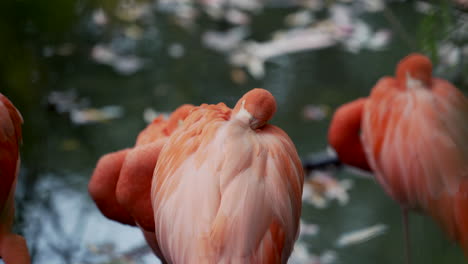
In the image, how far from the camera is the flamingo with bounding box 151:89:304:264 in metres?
0.67

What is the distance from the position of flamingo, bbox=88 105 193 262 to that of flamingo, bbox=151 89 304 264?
0.05 meters

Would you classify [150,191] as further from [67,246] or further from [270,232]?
[67,246]

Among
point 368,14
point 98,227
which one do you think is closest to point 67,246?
point 98,227

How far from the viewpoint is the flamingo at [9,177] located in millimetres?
776

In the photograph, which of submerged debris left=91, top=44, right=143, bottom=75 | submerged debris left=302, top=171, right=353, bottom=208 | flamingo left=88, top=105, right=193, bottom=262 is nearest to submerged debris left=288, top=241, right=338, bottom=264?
submerged debris left=302, top=171, right=353, bottom=208

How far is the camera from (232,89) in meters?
2.09

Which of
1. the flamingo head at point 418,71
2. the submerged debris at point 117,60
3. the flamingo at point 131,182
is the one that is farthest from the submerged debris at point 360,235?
the submerged debris at point 117,60

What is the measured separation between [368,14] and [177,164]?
2040 mm

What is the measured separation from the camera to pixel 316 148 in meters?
1.87

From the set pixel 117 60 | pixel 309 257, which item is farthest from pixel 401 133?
pixel 117 60

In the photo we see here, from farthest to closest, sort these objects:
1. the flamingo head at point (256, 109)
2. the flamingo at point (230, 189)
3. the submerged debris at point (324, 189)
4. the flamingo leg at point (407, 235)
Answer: the submerged debris at point (324, 189) → the flamingo leg at point (407, 235) → the flamingo head at point (256, 109) → the flamingo at point (230, 189)

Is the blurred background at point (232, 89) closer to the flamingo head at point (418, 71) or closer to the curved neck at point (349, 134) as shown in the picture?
the flamingo head at point (418, 71)

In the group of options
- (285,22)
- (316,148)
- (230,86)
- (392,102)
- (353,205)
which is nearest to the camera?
(392,102)

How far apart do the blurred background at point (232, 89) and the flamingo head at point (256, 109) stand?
26 cm
